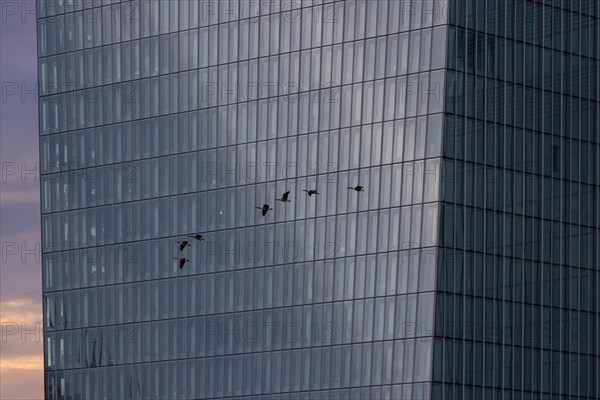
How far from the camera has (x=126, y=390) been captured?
166 meters

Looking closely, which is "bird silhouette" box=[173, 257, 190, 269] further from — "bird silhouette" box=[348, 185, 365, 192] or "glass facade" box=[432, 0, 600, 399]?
"glass facade" box=[432, 0, 600, 399]

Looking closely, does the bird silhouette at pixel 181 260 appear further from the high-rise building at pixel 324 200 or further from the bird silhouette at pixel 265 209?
the bird silhouette at pixel 265 209

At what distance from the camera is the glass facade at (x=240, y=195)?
474 ft

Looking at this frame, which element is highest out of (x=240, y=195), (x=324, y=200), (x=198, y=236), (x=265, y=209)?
(x=240, y=195)

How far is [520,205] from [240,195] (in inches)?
949

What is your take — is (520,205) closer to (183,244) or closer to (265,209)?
(265,209)

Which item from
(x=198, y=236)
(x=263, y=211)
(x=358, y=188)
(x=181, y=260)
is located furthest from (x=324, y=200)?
(x=181, y=260)

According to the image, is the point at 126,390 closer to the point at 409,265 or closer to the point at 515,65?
the point at 409,265

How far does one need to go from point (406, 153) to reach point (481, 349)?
1554 cm

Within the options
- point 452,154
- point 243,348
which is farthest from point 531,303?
point 243,348

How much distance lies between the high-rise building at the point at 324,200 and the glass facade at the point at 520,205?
17 centimetres

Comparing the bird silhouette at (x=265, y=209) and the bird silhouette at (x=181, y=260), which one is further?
the bird silhouette at (x=181, y=260)

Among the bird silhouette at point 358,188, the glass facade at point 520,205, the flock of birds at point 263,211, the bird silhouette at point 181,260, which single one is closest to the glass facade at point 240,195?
the bird silhouette at point 181,260

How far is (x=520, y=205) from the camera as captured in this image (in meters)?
148
